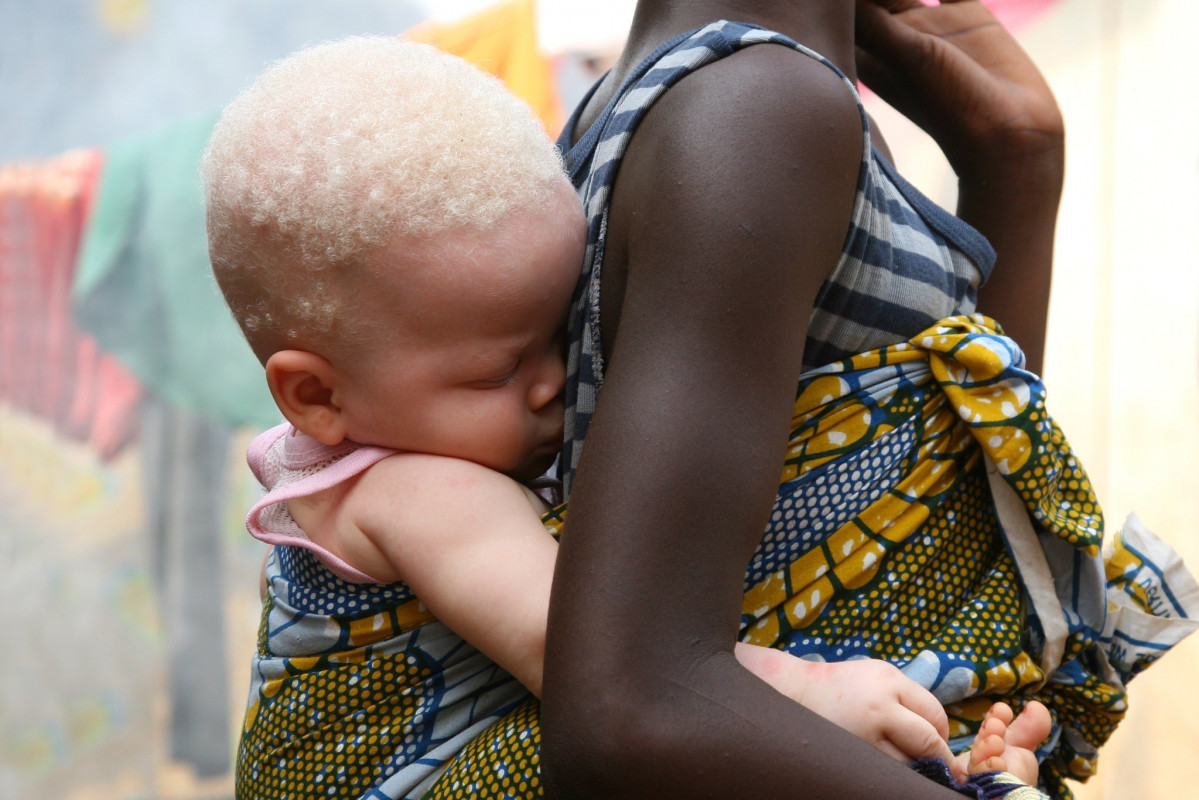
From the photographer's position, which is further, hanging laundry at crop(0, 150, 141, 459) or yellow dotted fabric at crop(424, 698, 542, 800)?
hanging laundry at crop(0, 150, 141, 459)

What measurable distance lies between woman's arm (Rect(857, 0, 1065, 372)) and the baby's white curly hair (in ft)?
2.05

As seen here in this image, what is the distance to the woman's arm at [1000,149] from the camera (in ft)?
4.35

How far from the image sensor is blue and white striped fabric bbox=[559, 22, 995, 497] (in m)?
0.82

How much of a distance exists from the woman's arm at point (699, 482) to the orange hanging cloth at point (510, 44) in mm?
2591

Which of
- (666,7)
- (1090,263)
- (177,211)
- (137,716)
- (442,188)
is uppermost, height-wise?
(666,7)

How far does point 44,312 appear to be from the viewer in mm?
3369

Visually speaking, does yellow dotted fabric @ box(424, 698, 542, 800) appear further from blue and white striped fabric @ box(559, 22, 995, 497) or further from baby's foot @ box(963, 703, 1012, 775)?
baby's foot @ box(963, 703, 1012, 775)

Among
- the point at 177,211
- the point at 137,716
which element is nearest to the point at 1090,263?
the point at 177,211

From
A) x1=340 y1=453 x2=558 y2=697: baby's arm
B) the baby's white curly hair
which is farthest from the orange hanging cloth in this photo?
x1=340 y1=453 x2=558 y2=697: baby's arm

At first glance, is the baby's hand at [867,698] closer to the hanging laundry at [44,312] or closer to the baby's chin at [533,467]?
the baby's chin at [533,467]

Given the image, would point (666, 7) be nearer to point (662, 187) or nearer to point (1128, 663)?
point (662, 187)

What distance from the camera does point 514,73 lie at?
3.29 meters

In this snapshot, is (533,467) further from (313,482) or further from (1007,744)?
(1007,744)

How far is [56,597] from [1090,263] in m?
3.26
